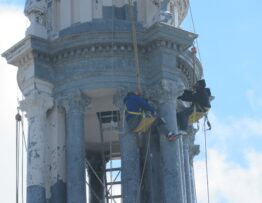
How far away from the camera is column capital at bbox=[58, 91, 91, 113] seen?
41.2m

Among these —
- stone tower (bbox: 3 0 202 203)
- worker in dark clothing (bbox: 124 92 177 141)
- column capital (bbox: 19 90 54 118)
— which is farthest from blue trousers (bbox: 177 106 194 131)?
column capital (bbox: 19 90 54 118)

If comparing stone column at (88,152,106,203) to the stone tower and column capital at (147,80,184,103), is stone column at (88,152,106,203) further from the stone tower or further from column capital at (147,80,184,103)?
column capital at (147,80,184,103)

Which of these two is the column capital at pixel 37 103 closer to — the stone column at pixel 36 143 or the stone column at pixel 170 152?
→ the stone column at pixel 36 143

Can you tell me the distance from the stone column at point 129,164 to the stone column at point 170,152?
1050mm

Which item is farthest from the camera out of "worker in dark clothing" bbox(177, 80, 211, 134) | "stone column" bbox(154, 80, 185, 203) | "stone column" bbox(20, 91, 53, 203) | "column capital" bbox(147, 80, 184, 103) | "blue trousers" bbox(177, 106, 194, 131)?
"blue trousers" bbox(177, 106, 194, 131)

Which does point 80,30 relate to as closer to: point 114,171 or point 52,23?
point 52,23

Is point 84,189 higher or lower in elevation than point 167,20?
lower

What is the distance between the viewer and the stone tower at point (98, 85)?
40125 millimetres

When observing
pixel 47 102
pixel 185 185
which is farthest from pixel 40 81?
pixel 185 185

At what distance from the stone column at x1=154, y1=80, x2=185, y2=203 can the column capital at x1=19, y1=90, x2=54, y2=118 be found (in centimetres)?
449

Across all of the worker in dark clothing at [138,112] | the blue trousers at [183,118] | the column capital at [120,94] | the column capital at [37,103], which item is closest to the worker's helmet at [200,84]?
the blue trousers at [183,118]

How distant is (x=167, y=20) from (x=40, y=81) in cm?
581

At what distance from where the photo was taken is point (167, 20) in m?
42.0

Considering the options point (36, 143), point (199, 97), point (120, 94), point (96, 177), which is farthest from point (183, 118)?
point (96, 177)
